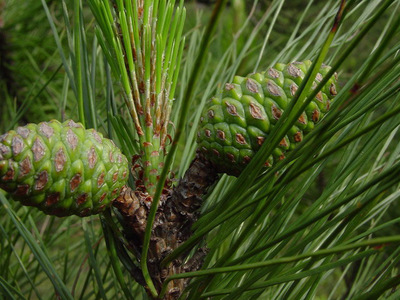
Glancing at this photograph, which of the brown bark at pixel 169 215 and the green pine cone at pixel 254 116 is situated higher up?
the green pine cone at pixel 254 116

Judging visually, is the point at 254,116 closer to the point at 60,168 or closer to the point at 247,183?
the point at 247,183

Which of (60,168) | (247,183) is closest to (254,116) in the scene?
(247,183)

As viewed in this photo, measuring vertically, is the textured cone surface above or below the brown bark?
above

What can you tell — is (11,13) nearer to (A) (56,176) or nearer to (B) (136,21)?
(B) (136,21)

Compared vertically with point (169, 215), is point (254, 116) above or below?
above
